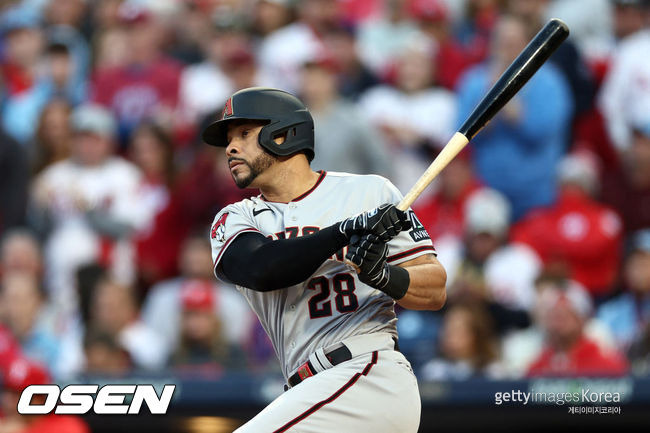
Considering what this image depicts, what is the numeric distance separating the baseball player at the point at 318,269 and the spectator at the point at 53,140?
16.2ft

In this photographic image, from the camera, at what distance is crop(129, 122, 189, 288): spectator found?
8141 millimetres

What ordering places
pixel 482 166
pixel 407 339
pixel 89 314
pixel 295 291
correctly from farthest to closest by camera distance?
pixel 482 166
pixel 89 314
pixel 407 339
pixel 295 291

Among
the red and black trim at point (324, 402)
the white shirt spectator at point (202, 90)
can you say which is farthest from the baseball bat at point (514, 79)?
the white shirt spectator at point (202, 90)

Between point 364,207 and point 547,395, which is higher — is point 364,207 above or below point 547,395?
above

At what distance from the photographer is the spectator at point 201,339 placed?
6945 millimetres

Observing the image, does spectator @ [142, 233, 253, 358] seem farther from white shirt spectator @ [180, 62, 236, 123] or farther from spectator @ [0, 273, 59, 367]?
white shirt spectator @ [180, 62, 236, 123]

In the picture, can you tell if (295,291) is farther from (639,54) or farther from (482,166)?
(639,54)

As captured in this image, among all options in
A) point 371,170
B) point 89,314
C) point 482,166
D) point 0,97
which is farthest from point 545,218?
point 0,97

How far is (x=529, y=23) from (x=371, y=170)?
5.15 feet

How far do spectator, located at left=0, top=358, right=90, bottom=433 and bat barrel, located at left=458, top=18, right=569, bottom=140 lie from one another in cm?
248

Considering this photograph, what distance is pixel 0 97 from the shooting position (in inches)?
380

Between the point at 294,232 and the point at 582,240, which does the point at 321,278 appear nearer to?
the point at 294,232

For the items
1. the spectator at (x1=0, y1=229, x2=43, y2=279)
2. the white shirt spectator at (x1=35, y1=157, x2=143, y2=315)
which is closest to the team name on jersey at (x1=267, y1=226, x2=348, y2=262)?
the white shirt spectator at (x1=35, y1=157, x2=143, y2=315)

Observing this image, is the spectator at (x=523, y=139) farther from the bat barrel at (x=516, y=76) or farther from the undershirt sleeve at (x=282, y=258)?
the undershirt sleeve at (x=282, y=258)
